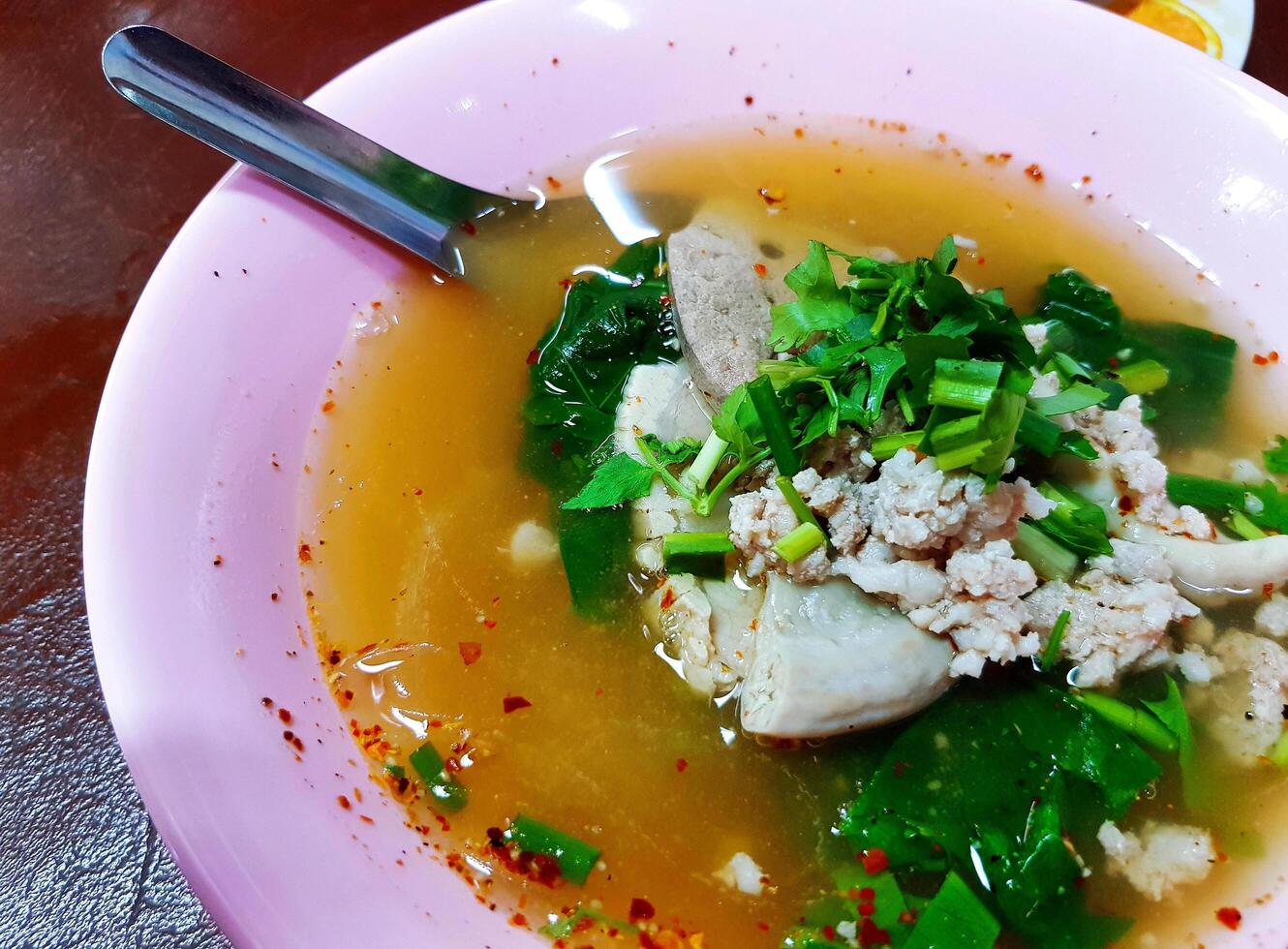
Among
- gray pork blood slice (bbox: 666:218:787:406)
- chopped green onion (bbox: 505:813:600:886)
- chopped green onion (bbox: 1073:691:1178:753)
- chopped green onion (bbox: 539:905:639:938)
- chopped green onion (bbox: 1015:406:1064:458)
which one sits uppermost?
chopped green onion (bbox: 1015:406:1064:458)

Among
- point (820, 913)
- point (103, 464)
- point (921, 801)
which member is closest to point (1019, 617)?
point (921, 801)

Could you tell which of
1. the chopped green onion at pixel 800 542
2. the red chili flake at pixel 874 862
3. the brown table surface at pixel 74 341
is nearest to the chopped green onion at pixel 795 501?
the chopped green onion at pixel 800 542

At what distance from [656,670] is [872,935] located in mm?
583

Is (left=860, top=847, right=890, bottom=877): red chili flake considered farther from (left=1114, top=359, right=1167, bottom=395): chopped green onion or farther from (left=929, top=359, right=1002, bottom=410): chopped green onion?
(left=1114, top=359, right=1167, bottom=395): chopped green onion

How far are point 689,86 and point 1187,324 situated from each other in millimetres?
1271

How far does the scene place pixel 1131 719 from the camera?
1479 millimetres

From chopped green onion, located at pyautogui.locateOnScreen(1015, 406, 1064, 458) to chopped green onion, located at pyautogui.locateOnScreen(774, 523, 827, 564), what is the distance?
0.36 meters

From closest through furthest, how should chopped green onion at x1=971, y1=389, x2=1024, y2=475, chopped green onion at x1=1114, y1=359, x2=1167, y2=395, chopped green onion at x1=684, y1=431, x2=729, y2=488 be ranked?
chopped green onion at x1=971, y1=389, x2=1024, y2=475 → chopped green onion at x1=684, y1=431, x2=729, y2=488 → chopped green onion at x1=1114, y1=359, x2=1167, y2=395

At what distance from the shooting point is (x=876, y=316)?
1.45m

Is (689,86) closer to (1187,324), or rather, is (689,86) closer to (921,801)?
(1187,324)

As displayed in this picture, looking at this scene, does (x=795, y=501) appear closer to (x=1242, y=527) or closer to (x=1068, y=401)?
(x=1068, y=401)

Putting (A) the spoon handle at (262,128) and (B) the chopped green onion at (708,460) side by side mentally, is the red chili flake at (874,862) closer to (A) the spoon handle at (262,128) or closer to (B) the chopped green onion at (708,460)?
(B) the chopped green onion at (708,460)

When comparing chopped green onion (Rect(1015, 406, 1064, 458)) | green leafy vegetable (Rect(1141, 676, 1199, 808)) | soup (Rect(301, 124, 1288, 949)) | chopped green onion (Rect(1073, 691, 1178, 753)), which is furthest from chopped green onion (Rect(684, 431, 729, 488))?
green leafy vegetable (Rect(1141, 676, 1199, 808))

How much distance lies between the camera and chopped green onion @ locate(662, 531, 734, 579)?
161 centimetres
